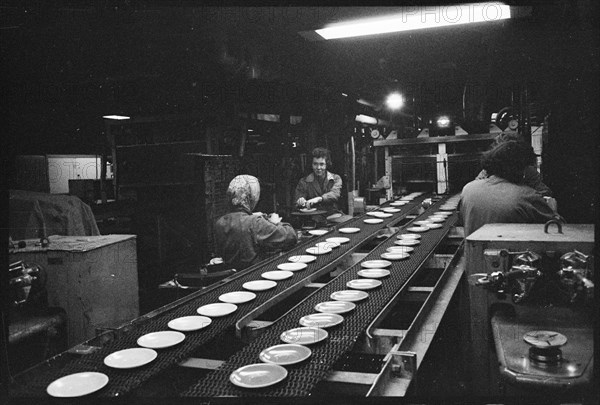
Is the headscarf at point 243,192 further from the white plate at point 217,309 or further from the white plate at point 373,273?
the white plate at point 217,309

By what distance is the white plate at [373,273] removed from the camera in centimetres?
257

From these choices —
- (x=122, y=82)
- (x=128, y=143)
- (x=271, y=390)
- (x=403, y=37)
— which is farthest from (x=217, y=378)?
(x=128, y=143)

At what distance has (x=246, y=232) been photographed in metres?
3.81

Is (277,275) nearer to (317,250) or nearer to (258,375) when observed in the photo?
(317,250)

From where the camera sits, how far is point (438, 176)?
6.52 metres

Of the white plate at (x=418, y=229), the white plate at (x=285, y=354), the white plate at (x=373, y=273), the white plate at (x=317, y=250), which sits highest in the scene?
the white plate at (x=418, y=229)

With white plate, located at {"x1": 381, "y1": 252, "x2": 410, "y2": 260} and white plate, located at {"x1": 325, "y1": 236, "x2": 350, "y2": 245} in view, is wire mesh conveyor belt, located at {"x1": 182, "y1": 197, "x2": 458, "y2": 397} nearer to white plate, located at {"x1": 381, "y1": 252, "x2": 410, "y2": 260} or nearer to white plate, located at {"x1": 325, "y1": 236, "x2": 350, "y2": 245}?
white plate, located at {"x1": 381, "y1": 252, "x2": 410, "y2": 260}

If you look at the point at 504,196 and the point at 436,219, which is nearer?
the point at 504,196

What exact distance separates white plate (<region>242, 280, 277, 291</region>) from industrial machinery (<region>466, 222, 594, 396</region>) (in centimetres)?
103

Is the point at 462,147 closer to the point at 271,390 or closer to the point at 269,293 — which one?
the point at 269,293

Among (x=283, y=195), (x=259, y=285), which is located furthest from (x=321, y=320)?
(x=283, y=195)

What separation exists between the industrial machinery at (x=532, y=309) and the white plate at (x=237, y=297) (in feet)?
3.48

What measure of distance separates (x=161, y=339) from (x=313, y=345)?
1.97 ft

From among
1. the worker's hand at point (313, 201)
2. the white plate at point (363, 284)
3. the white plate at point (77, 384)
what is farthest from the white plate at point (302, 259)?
the worker's hand at point (313, 201)
